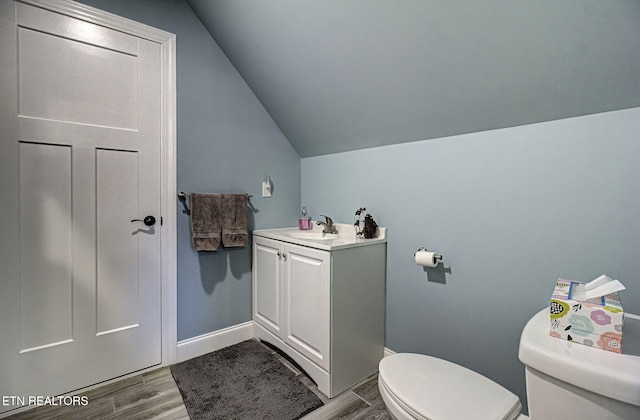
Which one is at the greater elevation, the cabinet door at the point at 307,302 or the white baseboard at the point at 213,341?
the cabinet door at the point at 307,302

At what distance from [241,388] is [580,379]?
1.60 m

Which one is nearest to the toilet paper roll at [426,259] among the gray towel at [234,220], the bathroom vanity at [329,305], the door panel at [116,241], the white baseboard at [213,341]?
the bathroom vanity at [329,305]

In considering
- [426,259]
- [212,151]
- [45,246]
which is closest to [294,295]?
[426,259]

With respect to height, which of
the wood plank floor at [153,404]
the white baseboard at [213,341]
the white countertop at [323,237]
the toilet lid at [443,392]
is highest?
the white countertop at [323,237]

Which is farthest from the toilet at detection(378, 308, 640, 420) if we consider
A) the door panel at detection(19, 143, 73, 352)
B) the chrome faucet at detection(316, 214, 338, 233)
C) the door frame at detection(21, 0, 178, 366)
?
the door panel at detection(19, 143, 73, 352)

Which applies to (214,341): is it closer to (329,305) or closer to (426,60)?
(329,305)

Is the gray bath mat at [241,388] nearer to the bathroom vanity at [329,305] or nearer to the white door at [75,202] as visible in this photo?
the bathroom vanity at [329,305]

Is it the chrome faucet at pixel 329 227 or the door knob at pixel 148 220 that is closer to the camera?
the door knob at pixel 148 220

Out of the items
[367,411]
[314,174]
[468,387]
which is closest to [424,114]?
[314,174]

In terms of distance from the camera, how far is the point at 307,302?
5.67 feet

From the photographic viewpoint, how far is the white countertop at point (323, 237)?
65.3 inches

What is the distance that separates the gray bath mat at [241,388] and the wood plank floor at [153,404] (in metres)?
0.06

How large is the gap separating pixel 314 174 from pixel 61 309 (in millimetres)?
1856

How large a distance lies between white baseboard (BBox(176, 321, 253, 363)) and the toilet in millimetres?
1427
